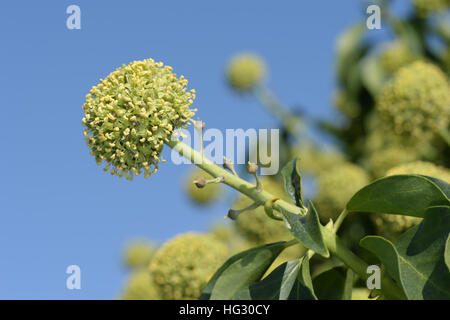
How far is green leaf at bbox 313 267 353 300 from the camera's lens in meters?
1.59

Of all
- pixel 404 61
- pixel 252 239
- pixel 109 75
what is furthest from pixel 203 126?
pixel 404 61

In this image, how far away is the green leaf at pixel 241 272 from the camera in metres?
1.37

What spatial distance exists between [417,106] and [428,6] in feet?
4.42

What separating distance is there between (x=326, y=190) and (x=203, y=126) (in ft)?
5.12

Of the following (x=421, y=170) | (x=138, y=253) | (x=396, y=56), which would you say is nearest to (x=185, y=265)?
(x=421, y=170)

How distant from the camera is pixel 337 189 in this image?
279 cm

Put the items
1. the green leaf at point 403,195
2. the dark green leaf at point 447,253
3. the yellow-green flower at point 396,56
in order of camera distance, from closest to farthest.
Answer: the dark green leaf at point 447,253 < the green leaf at point 403,195 < the yellow-green flower at point 396,56

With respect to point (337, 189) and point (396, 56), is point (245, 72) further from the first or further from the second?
point (337, 189)

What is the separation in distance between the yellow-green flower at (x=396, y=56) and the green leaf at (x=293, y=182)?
7.16 feet

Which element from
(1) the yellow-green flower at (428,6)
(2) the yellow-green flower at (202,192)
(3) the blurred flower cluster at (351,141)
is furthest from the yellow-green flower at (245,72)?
(1) the yellow-green flower at (428,6)

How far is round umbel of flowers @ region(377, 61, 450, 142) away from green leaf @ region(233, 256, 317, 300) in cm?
152

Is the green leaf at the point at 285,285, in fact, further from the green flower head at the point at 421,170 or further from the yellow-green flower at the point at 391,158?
the yellow-green flower at the point at 391,158

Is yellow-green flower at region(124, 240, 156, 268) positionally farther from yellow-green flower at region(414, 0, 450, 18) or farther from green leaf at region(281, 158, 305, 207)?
green leaf at region(281, 158, 305, 207)
